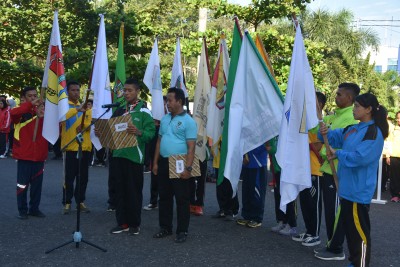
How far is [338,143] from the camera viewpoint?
5.68m

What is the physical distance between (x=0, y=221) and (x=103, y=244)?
76.6 inches

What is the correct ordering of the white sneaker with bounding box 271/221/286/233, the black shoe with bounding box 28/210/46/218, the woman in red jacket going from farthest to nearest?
the woman in red jacket → the black shoe with bounding box 28/210/46/218 → the white sneaker with bounding box 271/221/286/233

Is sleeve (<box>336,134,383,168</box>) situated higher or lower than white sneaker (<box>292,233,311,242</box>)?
higher

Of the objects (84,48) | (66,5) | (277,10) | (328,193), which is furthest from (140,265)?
(66,5)

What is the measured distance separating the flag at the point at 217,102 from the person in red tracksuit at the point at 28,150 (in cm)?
243

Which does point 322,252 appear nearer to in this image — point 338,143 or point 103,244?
point 338,143

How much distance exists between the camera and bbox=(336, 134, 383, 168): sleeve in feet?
16.1

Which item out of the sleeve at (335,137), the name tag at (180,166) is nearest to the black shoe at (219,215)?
the name tag at (180,166)

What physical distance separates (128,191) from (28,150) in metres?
1.74

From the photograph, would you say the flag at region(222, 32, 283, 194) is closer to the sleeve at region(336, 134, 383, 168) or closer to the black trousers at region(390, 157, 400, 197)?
the sleeve at region(336, 134, 383, 168)

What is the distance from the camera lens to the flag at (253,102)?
6.39 m

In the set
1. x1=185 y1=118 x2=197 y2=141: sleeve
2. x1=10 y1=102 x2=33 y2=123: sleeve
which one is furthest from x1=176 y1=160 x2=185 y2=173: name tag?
x1=10 y1=102 x2=33 y2=123: sleeve

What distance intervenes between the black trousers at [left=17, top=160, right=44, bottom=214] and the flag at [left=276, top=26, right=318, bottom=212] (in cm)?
379

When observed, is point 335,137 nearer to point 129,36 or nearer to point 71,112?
point 71,112
